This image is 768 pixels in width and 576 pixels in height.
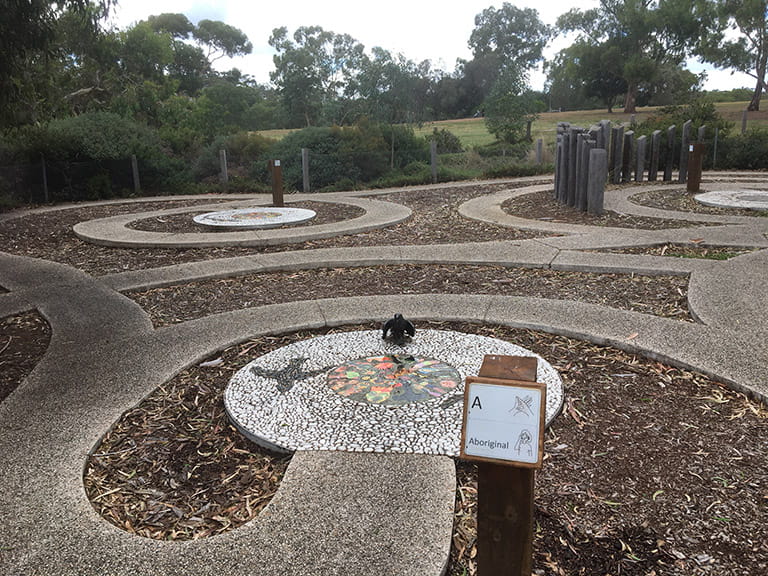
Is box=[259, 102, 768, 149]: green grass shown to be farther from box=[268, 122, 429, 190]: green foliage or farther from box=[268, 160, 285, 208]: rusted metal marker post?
box=[268, 160, 285, 208]: rusted metal marker post

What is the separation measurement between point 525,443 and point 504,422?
3.3 inches

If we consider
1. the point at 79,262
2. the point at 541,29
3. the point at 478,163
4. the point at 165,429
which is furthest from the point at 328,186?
the point at 541,29

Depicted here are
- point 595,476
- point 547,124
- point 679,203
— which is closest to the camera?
point 595,476

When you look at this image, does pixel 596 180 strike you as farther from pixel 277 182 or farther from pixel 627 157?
pixel 277 182

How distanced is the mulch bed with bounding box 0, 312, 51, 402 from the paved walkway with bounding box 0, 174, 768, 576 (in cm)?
15

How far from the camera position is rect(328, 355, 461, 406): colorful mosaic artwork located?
388cm

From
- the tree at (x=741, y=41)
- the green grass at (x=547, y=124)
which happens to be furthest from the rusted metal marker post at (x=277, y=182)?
the tree at (x=741, y=41)

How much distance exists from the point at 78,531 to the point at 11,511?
393mm

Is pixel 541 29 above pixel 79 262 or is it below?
above

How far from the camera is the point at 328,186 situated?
1792cm

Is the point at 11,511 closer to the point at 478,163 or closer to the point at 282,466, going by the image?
the point at 282,466

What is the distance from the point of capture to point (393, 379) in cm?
412

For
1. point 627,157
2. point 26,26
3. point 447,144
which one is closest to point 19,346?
point 26,26

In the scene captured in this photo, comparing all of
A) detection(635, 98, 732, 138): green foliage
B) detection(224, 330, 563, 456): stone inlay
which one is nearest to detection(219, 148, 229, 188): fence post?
detection(635, 98, 732, 138): green foliage
